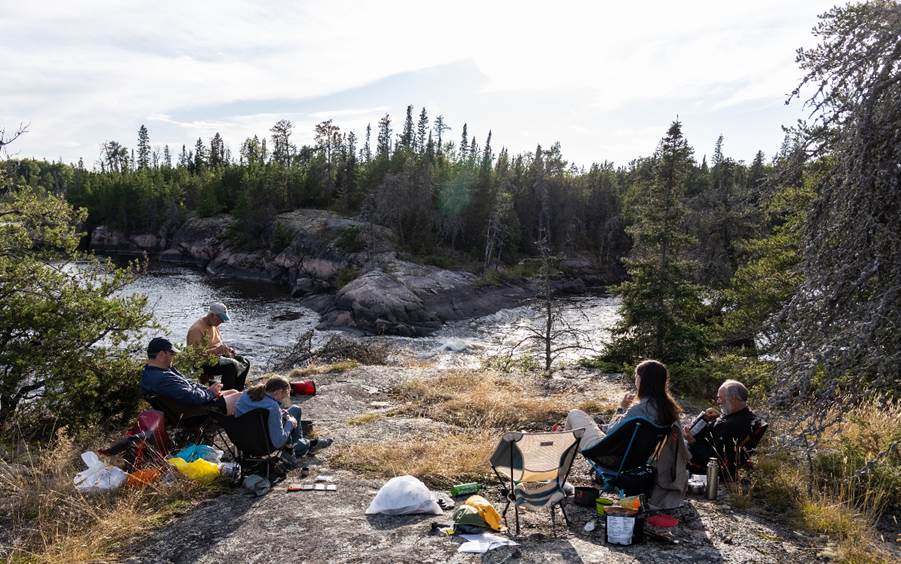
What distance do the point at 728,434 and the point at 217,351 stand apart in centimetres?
773

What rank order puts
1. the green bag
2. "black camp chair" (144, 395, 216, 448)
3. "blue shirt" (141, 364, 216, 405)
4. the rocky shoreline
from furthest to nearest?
the rocky shoreline < "black camp chair" (144, 395, 216, 448) < "blue shirt" (141, 364, 216, 405) < the green bag

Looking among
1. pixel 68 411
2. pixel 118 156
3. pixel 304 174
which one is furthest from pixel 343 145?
pixel 68 411

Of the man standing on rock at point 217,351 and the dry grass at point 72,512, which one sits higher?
the man standing on rock at point 217,351

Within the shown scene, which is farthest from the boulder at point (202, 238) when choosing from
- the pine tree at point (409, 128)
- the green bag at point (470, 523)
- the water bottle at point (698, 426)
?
the green bag at point (470, 523)

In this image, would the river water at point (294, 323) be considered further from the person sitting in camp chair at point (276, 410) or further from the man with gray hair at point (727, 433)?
the man with gray hair at point (727, 433)

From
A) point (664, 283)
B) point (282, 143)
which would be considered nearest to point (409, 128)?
point (282, 143)

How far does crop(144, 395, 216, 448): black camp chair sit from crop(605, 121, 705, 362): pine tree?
1334cm

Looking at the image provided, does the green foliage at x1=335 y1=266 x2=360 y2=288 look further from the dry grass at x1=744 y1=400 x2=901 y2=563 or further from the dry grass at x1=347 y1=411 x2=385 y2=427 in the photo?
the dry grass at x1=744 y1=400 x2=901 y2=563

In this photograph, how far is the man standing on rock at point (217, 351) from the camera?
9.27m

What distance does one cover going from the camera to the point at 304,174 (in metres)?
75.4

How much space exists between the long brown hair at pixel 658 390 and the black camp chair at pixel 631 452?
132 mm

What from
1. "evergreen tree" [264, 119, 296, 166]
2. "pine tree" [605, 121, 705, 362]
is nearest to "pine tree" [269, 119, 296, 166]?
"evergreen tree" [264, 119, 296, 166]

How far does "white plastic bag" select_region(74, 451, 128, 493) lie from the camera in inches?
230

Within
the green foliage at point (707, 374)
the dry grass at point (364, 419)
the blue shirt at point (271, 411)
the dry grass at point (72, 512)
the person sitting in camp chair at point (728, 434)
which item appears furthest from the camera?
the green foliage at point (707, 374)
